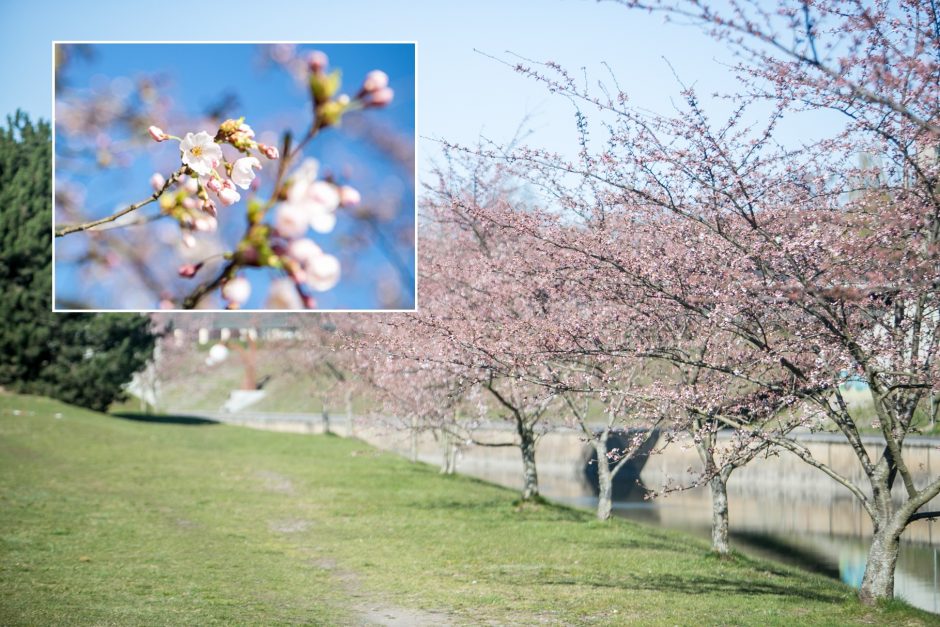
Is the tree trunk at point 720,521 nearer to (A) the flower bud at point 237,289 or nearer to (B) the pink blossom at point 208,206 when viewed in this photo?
(B) the pink blossom at point 208,206

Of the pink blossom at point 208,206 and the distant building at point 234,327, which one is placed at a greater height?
the pink blossom at point 208,206

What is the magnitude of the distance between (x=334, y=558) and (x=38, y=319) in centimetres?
1827

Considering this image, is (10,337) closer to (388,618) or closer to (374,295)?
(374,295)

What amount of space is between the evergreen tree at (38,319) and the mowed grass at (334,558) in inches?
357

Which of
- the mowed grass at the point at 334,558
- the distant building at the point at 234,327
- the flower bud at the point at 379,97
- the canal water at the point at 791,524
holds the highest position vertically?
→ the flower bud at the point at 379,97

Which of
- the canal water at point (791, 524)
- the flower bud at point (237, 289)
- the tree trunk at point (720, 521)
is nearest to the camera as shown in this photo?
the flower bud at point (237, 289)

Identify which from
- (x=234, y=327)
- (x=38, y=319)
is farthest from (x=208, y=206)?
(x=234, y=327)

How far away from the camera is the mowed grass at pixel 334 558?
676 centimetres

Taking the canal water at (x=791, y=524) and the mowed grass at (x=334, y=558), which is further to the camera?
the canal water at (x=791, y=524)

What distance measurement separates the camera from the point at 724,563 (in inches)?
375

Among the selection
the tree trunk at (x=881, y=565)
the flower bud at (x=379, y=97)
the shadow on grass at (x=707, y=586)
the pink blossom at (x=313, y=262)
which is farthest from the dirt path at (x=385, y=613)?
the pink blossom at (x=313, y=262)

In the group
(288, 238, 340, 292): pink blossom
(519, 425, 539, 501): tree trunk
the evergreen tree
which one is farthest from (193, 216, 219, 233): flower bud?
the evergreen tree

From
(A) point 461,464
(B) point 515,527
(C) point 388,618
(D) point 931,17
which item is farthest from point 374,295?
(A) point 461,464

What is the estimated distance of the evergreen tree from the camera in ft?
78.5
